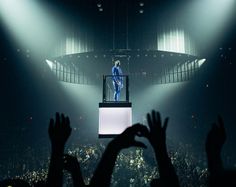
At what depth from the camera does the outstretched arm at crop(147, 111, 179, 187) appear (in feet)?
7.72

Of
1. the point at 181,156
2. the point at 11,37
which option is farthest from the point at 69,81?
the point at 181,156

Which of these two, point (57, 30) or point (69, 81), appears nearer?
point (57, 30)

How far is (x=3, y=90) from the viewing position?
635 inches

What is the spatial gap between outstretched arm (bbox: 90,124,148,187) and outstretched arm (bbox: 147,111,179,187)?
9 cm

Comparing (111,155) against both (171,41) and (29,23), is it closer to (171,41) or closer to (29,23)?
(171,41)

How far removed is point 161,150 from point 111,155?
1.31 feet

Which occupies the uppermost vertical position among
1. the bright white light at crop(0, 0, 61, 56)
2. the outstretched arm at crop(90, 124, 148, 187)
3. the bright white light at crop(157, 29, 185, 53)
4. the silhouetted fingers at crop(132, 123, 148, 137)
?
the bright white light at crop(0, 0, 61, 56)

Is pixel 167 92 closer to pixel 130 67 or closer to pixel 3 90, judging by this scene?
pixel 130 67

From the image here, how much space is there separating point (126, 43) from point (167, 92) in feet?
19.0

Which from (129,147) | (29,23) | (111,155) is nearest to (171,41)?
(29,23)

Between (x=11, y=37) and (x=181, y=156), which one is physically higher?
(x=11, y=37)

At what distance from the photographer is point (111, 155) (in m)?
2.40

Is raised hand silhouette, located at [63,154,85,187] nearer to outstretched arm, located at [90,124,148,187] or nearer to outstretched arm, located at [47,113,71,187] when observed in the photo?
outstretched arm, located at [47,113,71,187]

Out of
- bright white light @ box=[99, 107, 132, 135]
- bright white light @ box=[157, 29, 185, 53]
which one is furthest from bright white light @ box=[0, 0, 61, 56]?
bright white light @ box=[99, 107, 132, 135]
